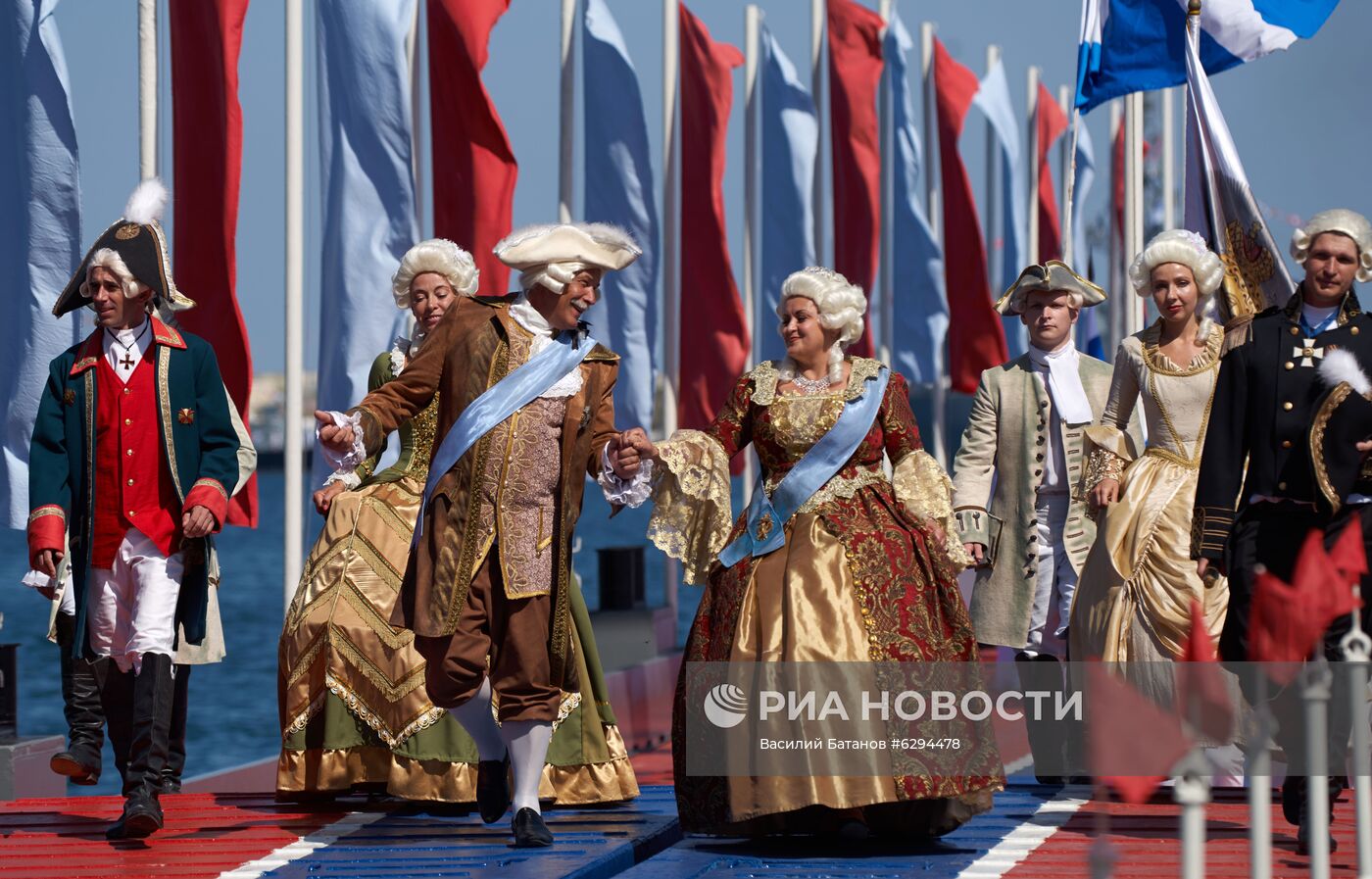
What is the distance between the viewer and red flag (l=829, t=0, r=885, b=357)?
2103cm

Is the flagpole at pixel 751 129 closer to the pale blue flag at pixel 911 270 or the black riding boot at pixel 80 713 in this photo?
Result: the pale blue flag at pixel 911 270

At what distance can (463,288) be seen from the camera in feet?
28.1

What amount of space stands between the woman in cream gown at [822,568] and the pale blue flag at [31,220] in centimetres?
420

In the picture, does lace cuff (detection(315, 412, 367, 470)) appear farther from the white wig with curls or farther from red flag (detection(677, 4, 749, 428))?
red flag (detection(677, 4, 749, 428))

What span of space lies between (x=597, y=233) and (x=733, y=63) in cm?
1200

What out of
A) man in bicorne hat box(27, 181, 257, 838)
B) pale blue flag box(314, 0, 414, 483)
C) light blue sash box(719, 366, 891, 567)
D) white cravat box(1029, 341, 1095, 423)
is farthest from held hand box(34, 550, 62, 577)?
pale blue flag box(314, 0, 414, 483)

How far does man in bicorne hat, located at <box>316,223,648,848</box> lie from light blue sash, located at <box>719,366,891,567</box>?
0.37 metres

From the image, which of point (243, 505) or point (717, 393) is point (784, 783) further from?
point (717, 393)

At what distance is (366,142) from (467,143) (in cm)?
113

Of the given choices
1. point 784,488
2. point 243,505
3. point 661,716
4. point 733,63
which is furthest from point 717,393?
point 784,488

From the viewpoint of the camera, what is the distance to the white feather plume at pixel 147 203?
7.50 meters

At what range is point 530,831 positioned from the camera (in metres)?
6.93

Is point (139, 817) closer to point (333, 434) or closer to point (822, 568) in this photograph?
point (333, 434)

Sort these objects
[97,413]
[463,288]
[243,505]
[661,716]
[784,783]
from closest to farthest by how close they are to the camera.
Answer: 1. [784,783]
2. [97,413]
3. [463,288]
4. [243,505]
5. [661,716]
